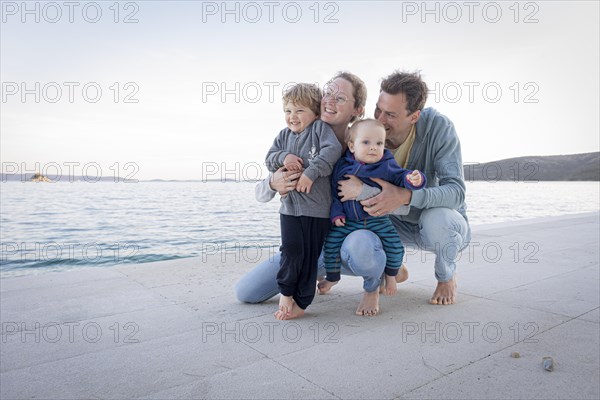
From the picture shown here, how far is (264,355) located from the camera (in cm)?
176

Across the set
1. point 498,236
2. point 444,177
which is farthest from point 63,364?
point 498,236

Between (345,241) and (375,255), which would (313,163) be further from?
(375,255)

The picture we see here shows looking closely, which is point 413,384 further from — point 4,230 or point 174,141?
point 174,141

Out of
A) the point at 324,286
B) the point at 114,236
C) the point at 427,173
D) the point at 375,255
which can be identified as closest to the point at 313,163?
the point at 375,255

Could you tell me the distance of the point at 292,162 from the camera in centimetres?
223

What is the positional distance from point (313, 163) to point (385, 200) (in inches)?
16.3

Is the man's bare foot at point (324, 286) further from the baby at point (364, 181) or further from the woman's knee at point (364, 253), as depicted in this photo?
the woman's knee at point (364, 253)

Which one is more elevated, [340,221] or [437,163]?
[437,163]

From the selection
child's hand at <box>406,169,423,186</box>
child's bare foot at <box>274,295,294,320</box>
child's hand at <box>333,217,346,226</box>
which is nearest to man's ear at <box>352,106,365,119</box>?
child's hand at <box>406,169,423,186</box>

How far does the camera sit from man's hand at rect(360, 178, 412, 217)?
2193 millimetres

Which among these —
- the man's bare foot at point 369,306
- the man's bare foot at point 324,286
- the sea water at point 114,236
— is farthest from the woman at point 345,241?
the sea water at point 114,236

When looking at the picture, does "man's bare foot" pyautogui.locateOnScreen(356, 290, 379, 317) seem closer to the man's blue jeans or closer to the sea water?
the man's blue jeans

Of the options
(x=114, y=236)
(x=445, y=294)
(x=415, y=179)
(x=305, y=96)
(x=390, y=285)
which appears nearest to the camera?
(x=415, y=179)

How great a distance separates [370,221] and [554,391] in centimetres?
112
